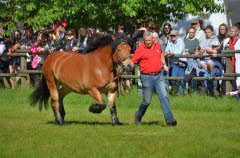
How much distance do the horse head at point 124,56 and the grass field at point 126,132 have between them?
3.95ft

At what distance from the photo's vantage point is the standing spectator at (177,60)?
1741cm

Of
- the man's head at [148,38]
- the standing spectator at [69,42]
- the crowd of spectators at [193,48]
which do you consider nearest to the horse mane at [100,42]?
the man's head at [148,38]

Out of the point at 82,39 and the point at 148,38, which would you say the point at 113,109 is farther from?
the point at 82,39

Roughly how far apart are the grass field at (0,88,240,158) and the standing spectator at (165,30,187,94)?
2.92ft

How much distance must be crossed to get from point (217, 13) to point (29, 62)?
6323 mm

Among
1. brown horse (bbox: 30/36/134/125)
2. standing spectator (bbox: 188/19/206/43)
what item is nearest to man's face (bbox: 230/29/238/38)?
standing spectator (bbox: 188/19/206/43)

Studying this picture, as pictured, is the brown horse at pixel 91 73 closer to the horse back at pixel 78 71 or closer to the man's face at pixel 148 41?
the horse back at pixel 78 71

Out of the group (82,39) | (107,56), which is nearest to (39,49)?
(82,39)

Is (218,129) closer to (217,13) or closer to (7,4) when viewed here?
(217,13)

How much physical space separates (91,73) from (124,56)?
915mm

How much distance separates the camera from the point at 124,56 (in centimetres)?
1262

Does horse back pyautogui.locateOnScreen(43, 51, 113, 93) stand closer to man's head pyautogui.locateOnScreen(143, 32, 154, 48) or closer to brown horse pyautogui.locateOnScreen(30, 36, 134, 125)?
brown horse pyautogui.locateOnScreen(30, 36, 134, 125)

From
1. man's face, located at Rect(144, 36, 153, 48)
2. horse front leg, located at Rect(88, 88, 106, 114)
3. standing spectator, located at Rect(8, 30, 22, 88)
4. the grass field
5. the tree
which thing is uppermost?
the tree

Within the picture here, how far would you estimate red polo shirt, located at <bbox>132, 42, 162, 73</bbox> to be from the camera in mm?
12508
